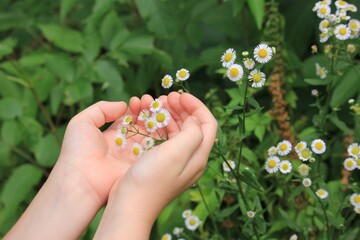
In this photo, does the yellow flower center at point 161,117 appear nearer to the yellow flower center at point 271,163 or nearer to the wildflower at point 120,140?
the wildflower at point 120,140

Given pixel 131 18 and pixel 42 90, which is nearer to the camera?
pixel 42 90

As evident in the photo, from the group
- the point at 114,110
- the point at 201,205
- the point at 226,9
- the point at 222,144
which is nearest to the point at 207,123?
the point at 222,144

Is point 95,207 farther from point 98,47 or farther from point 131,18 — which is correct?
point 131,18

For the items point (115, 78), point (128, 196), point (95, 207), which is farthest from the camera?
point (115, 78)

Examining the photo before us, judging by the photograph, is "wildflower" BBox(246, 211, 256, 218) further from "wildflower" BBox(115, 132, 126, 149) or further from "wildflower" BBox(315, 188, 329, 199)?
"wildflower" BBox(115, 132, 126, 149)

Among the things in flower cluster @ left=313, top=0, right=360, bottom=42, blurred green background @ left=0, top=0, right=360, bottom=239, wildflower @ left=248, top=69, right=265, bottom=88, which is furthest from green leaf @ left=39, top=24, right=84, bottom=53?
wildflower @ left=248, top=69, right=265, bottom=88

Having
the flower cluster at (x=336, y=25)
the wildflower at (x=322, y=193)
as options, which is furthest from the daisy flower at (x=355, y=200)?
the flower cluster at (x=336, y=25)
